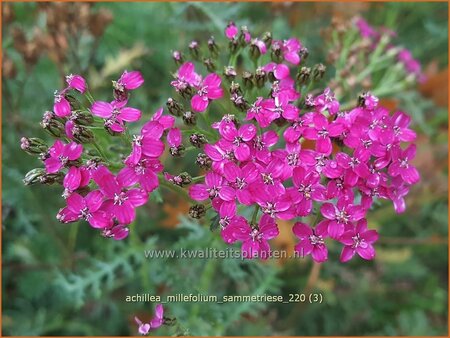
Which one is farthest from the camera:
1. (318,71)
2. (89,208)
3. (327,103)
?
(318,71)

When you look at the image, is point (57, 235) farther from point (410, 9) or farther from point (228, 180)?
point (410, 9)

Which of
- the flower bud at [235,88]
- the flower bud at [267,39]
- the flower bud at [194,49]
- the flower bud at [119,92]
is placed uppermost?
the flower bud at [267,39]

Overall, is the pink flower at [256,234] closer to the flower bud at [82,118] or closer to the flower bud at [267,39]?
the flower bud at [82,118]

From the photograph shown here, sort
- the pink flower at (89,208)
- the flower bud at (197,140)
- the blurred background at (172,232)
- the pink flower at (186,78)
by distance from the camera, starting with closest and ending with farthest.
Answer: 1. the pink flower at (89,208)
2. the flower bud at (197,140)
3. the pink flower at (186,78)
4. the blurred background at (172,232)

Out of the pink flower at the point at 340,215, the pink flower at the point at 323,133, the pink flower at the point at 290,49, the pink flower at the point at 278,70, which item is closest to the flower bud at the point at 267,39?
the pink flower at the point at 290,49

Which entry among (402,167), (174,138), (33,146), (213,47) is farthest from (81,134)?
(402,167)

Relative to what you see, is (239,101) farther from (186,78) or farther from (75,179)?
(75,179)

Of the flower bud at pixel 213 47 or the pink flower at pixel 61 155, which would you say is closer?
the pink flower at pixel 61 155
